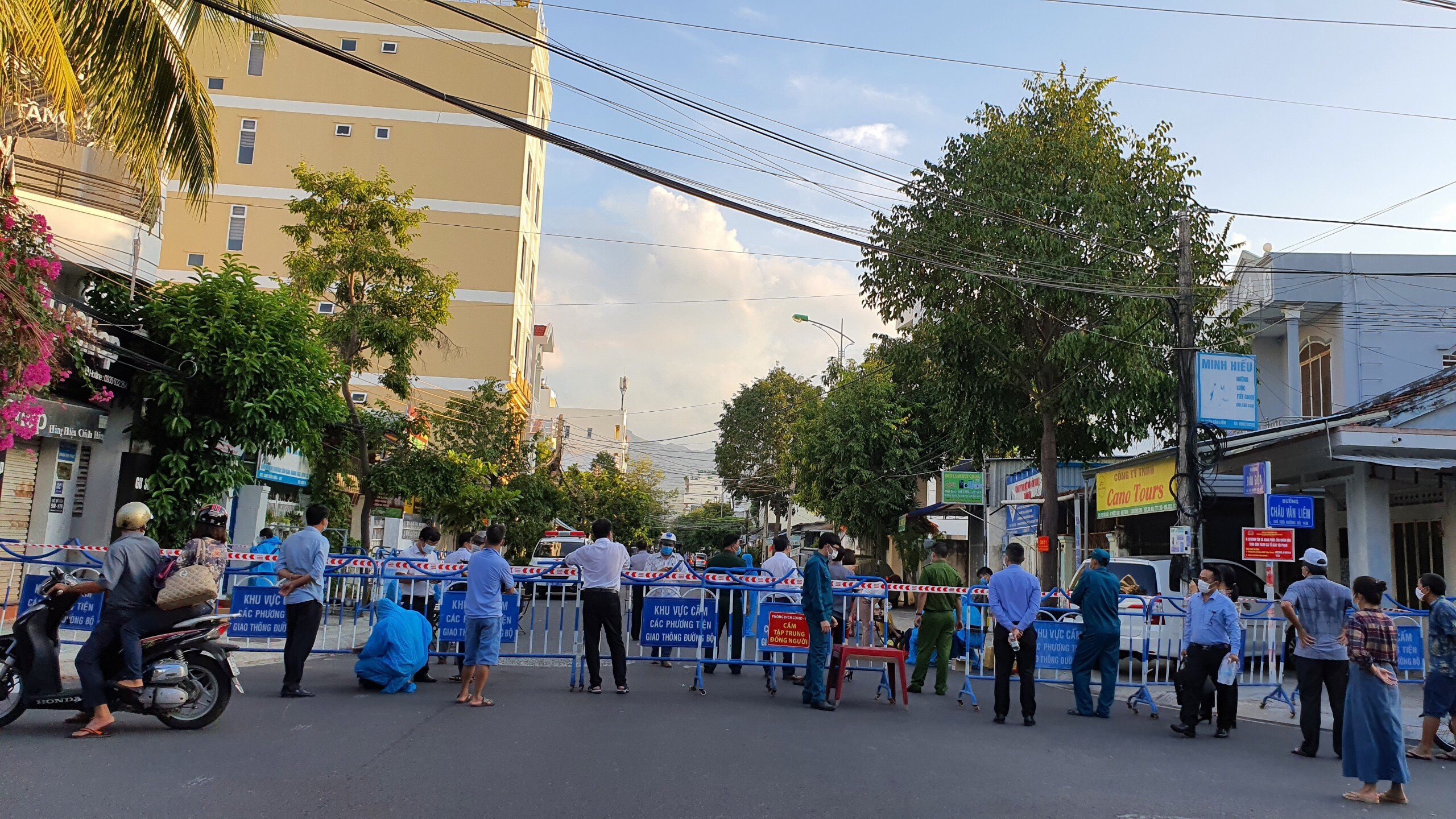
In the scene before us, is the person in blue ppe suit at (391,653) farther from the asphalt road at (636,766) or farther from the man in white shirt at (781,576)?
the man in white shirt at (781,576)

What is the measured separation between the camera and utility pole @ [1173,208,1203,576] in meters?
15.5

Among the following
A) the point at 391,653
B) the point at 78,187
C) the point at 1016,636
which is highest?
the point at 78,187

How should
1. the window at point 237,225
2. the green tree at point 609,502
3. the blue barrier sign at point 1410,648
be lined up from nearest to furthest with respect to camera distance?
the blue barrier sign at point 1410,648 < the window at point 237,225 < the green tree at point 609,502

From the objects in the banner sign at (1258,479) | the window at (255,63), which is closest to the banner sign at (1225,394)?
the banner sign at (1258,479)

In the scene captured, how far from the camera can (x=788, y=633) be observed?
11398 mm

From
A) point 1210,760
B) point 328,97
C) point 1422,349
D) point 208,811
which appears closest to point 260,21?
point 208,811

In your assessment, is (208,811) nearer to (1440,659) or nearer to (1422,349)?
(1440,659)

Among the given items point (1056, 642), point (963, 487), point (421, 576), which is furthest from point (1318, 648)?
point (963, 487)

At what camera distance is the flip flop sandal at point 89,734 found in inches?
289

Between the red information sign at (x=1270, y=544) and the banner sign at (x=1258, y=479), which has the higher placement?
the banner sign at (x=1258, y=479)

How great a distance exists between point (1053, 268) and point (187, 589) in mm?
15751

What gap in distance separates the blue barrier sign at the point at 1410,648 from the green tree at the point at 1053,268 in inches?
282

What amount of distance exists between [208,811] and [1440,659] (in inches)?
379

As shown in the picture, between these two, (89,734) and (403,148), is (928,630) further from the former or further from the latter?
(403,148)
